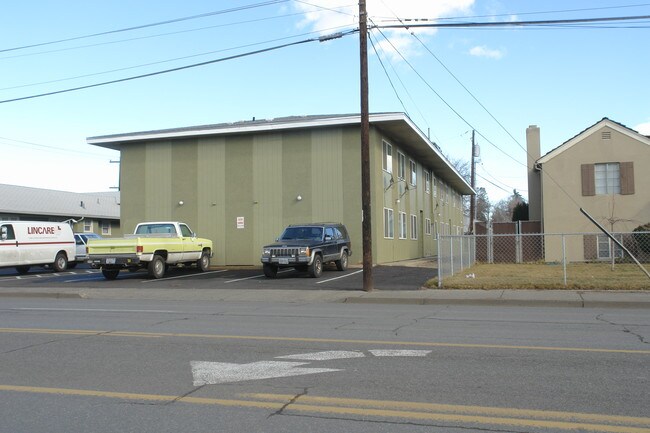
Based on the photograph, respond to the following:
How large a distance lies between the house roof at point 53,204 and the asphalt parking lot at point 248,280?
22069 mm

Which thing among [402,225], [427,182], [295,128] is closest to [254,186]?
[295,128]

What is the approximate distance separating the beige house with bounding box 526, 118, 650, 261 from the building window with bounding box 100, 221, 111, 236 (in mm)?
39929

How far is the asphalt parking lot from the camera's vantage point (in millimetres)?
18281

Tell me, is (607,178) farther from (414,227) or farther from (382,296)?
(382,296)

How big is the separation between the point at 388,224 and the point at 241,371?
72.7ft

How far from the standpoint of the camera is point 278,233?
2741 centimetres

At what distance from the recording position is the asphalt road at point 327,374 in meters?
4.91

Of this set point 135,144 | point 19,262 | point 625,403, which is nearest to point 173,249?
point 19,262

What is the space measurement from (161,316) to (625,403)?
29.4 ft

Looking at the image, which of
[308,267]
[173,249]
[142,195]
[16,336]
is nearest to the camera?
[16,336]

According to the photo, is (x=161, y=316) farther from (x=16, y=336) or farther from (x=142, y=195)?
(x=142, y=195)

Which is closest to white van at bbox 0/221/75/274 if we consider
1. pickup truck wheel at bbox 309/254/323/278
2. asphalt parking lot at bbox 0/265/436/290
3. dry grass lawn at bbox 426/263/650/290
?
asphalt parking lot at bbox 0/265/436/290

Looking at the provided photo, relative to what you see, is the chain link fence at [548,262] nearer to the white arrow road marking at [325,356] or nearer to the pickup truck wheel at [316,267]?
the pickup truck wheel at [316,267]

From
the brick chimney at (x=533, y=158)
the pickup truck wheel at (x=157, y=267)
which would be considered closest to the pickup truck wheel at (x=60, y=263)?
the pickup truck wheel at (x=157, y=267)
